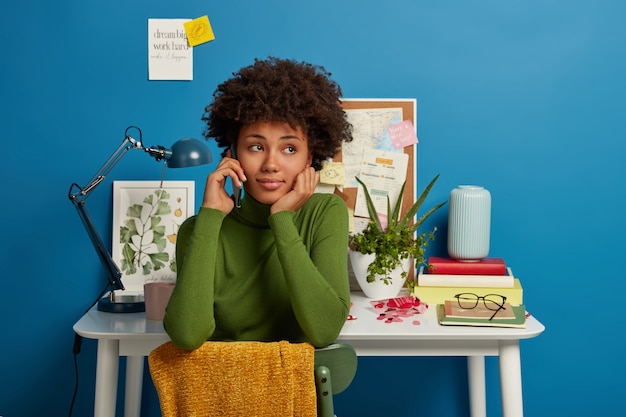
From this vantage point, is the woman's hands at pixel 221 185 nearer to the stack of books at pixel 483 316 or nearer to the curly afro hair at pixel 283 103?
the curly afro hair at pixel 283 103

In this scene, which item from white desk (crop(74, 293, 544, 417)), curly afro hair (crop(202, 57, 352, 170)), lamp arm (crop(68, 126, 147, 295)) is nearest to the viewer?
curly afro hair (crop(202, 57, 352, 170))

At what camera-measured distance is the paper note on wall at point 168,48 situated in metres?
2.18

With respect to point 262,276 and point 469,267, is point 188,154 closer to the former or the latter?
point 262,276

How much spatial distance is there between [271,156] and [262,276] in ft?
0.84

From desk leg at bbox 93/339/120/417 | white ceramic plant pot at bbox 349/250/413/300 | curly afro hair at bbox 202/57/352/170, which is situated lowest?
desk leg at bbox 93/339/120/417

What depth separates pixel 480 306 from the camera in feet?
6.21

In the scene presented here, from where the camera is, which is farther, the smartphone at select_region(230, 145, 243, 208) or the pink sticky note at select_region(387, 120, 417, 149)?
the pink sticky note at select_region(387, 120, 417, 149)

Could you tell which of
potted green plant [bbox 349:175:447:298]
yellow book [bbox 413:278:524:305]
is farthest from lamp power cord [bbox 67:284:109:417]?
yellow book [bbox 413:278:524:305]

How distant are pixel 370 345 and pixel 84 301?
0.92 meters

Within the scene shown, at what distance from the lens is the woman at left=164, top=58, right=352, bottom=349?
149 cm

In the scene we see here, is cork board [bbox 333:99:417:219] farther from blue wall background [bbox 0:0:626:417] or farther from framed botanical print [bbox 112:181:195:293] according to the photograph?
framed botanical print [bbox 112:181:195:293]

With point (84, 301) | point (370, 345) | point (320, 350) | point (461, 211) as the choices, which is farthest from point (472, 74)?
point (84, 301)

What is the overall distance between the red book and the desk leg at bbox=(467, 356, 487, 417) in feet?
0.94

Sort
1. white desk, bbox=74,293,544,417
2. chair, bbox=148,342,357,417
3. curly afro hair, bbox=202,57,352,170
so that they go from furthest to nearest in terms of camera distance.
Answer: white desk, bbox=74,293,544,417, curly afro hair, bbox=202,57,352,170, chair, bbox=148,342,357,417
